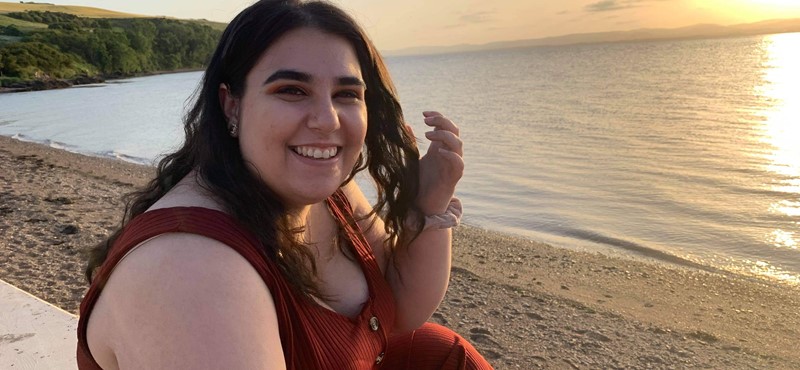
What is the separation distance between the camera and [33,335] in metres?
2.85

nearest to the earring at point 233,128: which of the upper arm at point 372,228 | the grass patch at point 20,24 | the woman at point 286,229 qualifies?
the woman at point 286,229

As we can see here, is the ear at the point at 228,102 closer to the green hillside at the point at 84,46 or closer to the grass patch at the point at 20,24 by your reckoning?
the green hillside at the point at 84,46

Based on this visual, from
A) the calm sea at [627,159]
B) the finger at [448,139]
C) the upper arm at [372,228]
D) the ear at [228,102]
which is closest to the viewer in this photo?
the ear at [228,102]

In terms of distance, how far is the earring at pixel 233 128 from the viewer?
1648 mm

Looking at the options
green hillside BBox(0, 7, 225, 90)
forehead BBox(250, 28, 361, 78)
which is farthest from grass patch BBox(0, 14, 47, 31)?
forehead BBox(250, 28, 361, 78)

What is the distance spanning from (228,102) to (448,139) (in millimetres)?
748

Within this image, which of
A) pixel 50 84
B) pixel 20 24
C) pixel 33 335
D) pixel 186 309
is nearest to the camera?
pixel 186 309

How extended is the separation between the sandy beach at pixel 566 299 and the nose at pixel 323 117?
8.44 feet

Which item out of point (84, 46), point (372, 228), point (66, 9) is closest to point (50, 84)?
point (84, 46)

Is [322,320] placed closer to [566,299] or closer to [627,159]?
[566,299]

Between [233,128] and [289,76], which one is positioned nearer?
[289,76]

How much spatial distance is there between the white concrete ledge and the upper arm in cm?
144

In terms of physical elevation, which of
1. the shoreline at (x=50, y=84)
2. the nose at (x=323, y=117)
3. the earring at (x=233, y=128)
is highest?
the nose at (x=323, y=117)

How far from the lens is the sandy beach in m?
4.97
